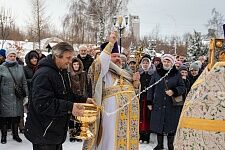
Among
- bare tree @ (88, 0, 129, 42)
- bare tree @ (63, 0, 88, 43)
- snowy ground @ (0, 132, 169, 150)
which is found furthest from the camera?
bare tree @ (63, 0, 88, 43)

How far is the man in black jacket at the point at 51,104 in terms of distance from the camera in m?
3.50

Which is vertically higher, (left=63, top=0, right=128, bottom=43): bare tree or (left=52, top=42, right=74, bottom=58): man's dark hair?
(left=63, top=0, right=128, bottom=43): bare tree

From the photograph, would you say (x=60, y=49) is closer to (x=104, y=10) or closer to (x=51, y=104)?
(x=51, y=104)

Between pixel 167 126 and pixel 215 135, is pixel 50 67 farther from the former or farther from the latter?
pixel 167 126

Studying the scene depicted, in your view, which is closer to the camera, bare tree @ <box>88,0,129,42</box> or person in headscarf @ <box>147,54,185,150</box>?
person in headscarf @ <box>147,54,185,150</box>

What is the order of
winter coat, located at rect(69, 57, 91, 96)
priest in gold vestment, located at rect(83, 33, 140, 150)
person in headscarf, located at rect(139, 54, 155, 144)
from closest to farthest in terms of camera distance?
priest in gold vestment, located at rect(83, 33, 140, 150) → winter coat, located at rect(69, 57, 91, 96) → person in headscarf, located at rect(139, 54, 155, 144)

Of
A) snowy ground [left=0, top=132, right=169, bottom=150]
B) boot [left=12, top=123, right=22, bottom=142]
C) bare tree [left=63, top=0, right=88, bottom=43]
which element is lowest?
snowy ground [left=0, top=132, right=169, bottom=150]

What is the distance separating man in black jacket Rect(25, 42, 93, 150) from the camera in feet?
11.5

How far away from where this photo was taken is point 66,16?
33.2 m

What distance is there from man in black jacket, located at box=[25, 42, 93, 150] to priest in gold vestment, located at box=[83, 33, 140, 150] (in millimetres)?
705

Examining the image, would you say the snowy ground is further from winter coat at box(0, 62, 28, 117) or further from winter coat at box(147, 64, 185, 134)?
winter coat at box(147, 64, 185, 134)

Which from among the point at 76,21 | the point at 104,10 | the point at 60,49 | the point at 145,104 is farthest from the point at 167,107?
the point at 76,21

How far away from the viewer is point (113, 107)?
4.47m

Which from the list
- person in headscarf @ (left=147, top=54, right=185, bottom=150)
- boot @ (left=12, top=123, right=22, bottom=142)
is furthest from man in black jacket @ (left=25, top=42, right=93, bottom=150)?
boot @ (left=12, top=123, right=22, bottom=142)
